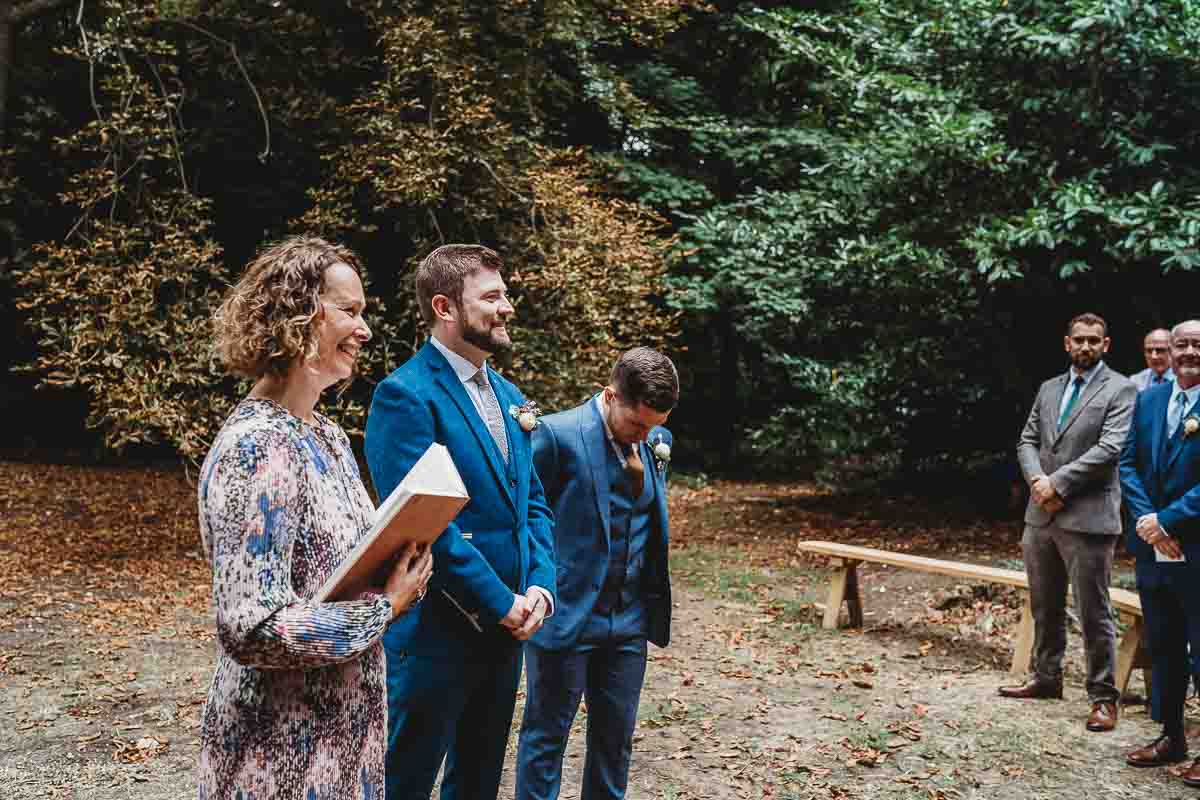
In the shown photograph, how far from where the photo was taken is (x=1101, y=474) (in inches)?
250

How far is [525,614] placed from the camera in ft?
10.3

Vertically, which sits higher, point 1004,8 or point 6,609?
point 1004,8

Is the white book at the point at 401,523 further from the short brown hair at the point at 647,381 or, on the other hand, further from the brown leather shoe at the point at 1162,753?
the brown leather shoe at the point at 1162,753

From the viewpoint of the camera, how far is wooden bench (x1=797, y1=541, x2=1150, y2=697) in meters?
6.61

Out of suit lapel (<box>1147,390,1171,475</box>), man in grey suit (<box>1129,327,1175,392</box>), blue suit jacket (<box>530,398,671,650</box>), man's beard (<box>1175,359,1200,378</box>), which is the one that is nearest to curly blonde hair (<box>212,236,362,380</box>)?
blue suit jacket (<box>530,398,671,650</box>)

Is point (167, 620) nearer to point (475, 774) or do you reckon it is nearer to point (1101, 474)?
point (475, 774)

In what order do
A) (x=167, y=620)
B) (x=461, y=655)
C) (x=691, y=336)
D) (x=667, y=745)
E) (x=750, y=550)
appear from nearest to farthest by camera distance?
(x=461, y=655)
(x=667, y=745)
(x=167, y=620)
(x=750, y=550)
(x=691, y=336)

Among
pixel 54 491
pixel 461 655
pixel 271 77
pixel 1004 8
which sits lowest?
pixel 54 491

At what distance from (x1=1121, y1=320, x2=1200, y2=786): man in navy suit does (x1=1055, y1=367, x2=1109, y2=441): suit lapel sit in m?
0.81

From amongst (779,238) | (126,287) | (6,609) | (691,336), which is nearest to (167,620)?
(6,609)

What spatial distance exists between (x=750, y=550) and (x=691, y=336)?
8.13 meters

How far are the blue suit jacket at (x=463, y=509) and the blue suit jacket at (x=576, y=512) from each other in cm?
42

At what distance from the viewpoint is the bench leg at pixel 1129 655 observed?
21.5ft

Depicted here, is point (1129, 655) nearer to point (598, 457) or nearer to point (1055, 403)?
point (1055, 403)
